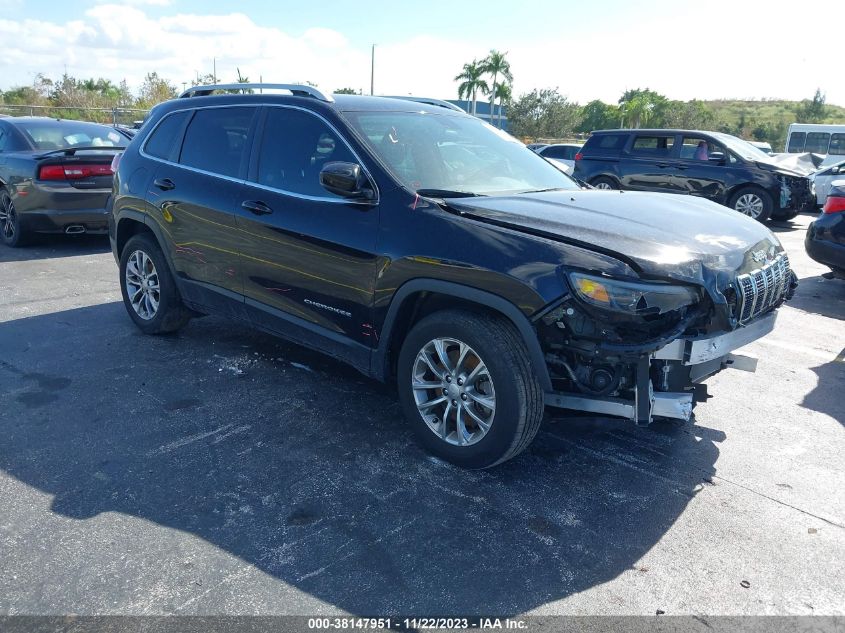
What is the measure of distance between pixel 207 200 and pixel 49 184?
507cm

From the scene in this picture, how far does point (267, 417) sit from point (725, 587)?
2.63 m

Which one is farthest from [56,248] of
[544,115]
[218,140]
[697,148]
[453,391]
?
[544,115]

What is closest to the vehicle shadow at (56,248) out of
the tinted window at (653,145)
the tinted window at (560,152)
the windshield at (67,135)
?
the windshield at (67,135)

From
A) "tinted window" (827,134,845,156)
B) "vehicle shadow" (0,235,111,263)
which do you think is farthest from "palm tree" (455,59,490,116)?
"vehicle shadow" (0,235,111,263)

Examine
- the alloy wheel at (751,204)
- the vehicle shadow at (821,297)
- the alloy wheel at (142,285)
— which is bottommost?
the vehicle shadow at (821,297)

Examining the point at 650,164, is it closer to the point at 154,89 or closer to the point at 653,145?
the point at 653,145

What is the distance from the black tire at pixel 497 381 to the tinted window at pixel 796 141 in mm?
29366

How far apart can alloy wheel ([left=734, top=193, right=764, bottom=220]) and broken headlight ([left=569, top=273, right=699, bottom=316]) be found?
37.1ft

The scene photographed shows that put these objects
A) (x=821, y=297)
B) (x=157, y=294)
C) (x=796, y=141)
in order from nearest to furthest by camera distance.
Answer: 1. (x=157, y=294)
2. (x=821, y=297)
3. (x=796, y=141)

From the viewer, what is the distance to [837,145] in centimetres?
2681

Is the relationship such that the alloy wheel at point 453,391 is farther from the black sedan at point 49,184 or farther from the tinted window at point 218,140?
the black sedan at point 49,184

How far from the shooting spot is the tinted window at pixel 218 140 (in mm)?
4645

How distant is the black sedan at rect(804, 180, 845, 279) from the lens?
7.04 m

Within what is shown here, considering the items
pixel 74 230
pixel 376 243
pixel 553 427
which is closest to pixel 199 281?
pixel 376 243
